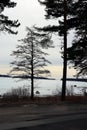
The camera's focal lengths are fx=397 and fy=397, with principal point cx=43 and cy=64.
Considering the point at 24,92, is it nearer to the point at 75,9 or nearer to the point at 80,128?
the point at 75,9

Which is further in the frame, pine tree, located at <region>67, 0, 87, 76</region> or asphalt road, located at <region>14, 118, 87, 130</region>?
pine tree, located at <region>67, 0, 87, 76</region>

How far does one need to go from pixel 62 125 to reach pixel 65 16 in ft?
66.4

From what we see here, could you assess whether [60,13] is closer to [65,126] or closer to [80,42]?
[80,42]

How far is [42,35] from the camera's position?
35.0m

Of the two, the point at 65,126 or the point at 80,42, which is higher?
the point at 80,42

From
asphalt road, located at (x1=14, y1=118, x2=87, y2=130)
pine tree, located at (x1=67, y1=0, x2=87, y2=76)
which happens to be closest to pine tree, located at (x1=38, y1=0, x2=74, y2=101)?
pine tree, located at (x1=67, y1=0, x2=87, y2=76)

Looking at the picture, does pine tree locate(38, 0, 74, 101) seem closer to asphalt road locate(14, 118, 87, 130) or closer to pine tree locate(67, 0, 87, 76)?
pine tree locate(67, 0, 87, 76)

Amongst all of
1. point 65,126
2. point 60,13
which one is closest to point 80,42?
point 60,13

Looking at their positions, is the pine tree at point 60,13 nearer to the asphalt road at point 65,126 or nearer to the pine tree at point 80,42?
the pine tree at point 80,42

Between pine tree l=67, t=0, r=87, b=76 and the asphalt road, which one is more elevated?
pine tree l=67, t=0, r=87, b=76

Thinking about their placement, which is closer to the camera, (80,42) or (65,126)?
(65,126)

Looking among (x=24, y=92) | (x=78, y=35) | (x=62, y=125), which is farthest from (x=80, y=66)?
(x=62, y=125)

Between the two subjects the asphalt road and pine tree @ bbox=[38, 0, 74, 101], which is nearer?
the asphalt road

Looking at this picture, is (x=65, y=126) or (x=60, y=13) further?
(x=60, y=13)
